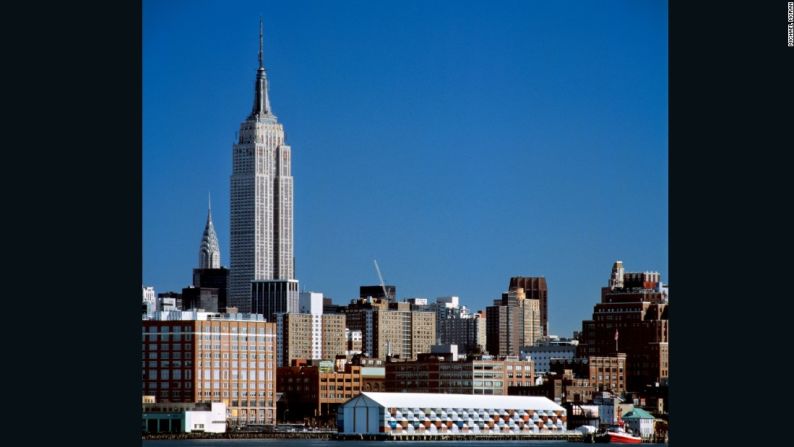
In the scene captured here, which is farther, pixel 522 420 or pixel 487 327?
pixel 487 327

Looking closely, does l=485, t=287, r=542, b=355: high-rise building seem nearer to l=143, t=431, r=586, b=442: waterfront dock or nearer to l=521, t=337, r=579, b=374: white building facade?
l=521, t=337, r=579, b=374: white building facade

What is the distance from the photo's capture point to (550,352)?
126m

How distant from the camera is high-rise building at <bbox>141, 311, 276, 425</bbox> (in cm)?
9206

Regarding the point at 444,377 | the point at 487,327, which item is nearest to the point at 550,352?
the point at 487,327

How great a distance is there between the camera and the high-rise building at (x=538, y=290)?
456ft

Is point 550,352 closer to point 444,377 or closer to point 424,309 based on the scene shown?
point 424,309

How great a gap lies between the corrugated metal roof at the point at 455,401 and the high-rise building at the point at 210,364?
55.2 ft

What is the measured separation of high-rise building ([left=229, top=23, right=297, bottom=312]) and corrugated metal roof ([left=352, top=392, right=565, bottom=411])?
2976 inches

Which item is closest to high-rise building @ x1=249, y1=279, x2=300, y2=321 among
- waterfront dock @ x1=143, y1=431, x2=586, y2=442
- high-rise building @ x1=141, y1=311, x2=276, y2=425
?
high-rise building @ x1=141, y1=311, x2=276, y2=425

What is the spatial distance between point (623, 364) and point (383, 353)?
29.7 m

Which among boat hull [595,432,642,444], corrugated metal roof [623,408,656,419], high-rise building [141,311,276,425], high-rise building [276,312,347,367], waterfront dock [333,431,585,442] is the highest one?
high-rise building [276,312,347,367]

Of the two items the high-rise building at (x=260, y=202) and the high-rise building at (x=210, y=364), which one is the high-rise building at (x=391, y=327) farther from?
the high-rise building at (x=210, y=364)

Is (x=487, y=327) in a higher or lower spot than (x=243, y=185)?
lower

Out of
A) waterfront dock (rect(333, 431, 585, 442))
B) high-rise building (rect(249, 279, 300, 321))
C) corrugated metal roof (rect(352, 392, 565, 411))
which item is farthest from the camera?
high-rise building (rect(249, 279, 300, 321))
